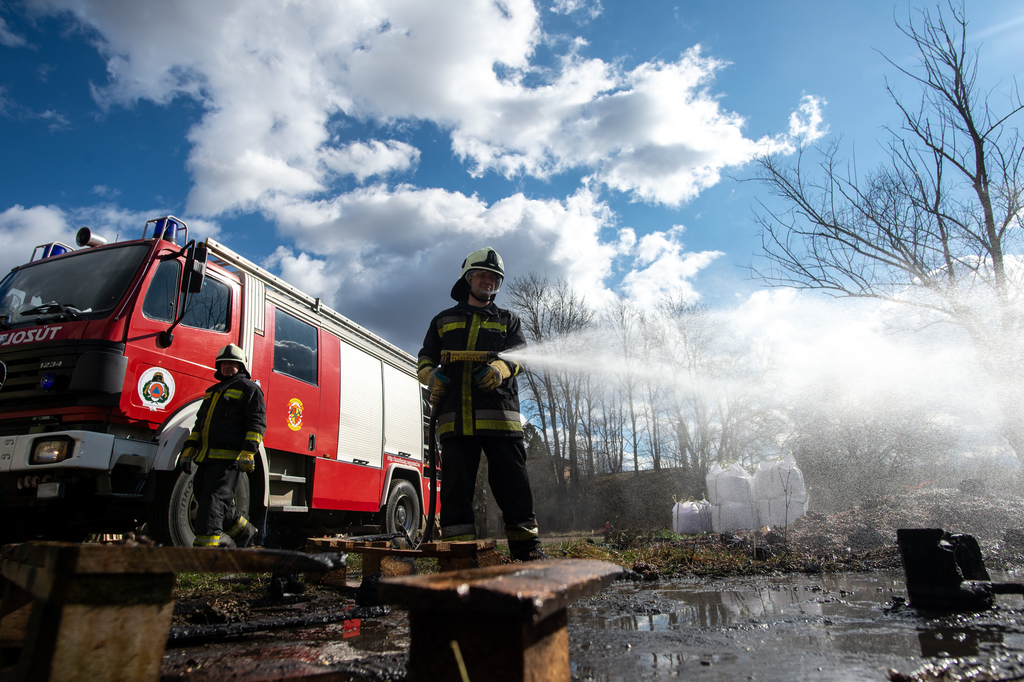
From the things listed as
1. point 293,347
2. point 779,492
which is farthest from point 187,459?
point 779,492

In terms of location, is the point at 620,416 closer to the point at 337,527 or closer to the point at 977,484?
the point at 977,484

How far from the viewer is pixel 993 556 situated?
4922mm

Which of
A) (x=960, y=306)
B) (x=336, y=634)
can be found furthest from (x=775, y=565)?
(x=960, y=306)

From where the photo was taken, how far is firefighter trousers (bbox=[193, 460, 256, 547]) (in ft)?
12.6

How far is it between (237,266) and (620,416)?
20922mm

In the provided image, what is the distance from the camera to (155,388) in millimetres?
4082

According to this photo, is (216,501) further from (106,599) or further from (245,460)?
(106,599)

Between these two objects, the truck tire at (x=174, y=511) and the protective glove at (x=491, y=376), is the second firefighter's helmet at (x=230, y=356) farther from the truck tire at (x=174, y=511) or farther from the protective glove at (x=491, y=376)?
the protective glove at (x=491, y=376)

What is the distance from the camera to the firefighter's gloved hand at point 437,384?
11.2ft

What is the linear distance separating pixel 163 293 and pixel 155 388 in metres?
0.88

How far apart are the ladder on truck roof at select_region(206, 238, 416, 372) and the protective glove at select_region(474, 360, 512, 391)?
2.96 meters

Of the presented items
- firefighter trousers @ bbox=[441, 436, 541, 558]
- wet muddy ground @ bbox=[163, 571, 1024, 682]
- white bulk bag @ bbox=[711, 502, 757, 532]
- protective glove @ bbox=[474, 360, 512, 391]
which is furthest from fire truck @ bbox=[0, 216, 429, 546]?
white bulk bag @ bbox=[711, 502, 757, 532]

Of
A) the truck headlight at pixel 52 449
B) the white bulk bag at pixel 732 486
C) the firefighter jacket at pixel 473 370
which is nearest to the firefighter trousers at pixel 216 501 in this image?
the truck headlight at pixel 52 449

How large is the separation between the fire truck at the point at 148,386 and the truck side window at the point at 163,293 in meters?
0.01
